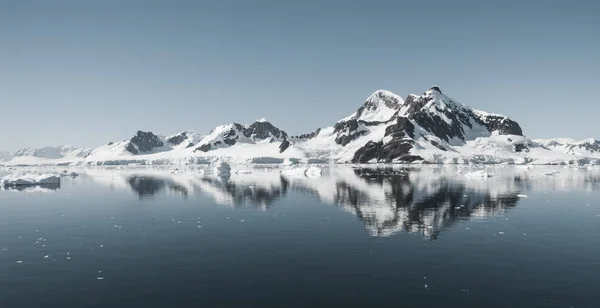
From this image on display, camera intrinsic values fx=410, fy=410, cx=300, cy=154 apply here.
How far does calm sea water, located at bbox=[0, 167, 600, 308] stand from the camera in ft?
61.1

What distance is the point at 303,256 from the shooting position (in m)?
25.6

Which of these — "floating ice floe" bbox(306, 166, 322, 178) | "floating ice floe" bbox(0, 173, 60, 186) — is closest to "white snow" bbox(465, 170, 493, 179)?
"floating ice floe" bbox(306, 166, 322, 178)

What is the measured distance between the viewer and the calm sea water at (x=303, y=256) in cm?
1861

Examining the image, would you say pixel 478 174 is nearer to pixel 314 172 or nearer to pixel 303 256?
pixel 314 172

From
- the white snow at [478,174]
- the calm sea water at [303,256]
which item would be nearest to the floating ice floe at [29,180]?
the calm sea water at [303,256]

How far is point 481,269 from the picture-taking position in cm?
2253

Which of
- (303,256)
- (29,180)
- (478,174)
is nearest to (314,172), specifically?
(478,174)

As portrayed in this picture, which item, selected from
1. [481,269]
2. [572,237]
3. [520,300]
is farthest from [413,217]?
[520,300]

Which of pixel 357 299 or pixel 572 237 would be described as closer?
pixel 357 299

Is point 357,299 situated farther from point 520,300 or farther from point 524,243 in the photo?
point 524,243

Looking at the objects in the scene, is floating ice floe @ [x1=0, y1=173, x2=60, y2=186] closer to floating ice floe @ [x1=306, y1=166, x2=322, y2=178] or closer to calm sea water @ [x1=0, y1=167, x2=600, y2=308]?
calm sea water @ [x1=0, y1=167, x2=600, y2=308]

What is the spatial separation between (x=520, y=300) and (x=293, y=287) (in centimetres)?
1012

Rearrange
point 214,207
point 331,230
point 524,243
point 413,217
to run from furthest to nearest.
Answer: point 214,207 → point 413,217 → point 331,230 → point 524,243

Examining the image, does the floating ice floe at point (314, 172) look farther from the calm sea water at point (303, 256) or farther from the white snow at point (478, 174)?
the calm sea water at point (303, 256)
